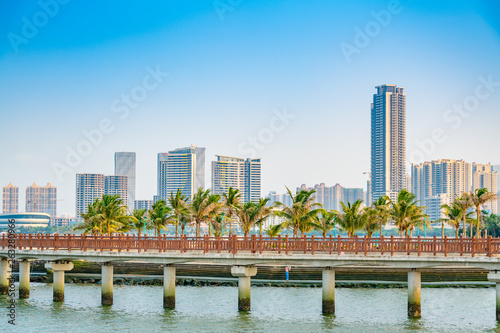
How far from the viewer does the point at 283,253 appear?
44.7 m

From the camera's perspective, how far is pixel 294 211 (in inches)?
2507

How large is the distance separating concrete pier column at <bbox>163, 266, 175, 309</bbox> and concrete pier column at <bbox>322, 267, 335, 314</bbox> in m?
10.6

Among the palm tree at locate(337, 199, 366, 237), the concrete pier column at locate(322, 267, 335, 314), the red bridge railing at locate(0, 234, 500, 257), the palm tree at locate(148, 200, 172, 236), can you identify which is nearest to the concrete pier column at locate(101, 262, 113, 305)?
the red bridge railing at locate(0, 234, 500, 257)

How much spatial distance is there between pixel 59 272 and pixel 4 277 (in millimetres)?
7225

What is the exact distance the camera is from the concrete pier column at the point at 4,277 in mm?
53938

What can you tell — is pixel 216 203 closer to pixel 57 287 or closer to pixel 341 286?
pixel 341 286

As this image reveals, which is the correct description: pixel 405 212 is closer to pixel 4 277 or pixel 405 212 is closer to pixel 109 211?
pixel 109 211

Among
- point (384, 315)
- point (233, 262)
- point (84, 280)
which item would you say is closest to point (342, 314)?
point (384, 315)

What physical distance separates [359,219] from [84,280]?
28837 millimetres

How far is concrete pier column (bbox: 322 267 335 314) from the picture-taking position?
44.8m

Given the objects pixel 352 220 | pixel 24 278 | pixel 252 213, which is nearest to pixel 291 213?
pixel 252 213

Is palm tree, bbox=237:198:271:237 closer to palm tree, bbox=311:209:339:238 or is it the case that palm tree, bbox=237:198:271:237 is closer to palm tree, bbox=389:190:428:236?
palm tree, bbox=311:209:339:238

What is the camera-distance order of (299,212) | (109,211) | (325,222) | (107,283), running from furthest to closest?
(325,222) < (109,211) < (299,212) < (107,283)

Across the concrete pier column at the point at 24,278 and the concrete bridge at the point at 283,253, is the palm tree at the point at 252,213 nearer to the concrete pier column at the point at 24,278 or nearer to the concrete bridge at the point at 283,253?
the concrete bridge at the point at 283,253
